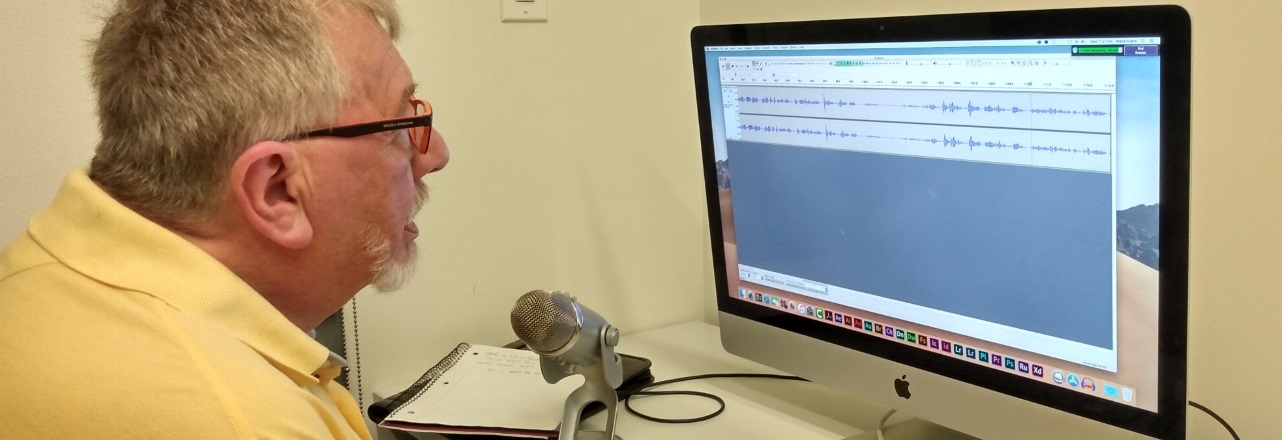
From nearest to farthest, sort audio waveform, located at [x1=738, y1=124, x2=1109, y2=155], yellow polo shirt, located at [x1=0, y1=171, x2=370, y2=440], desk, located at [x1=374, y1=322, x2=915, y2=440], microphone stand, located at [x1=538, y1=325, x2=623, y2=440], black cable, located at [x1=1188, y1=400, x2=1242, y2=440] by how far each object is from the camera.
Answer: yellow polo shirt, located at [x1=0, y1=171, x2=370, y2=440], audio waveform, located at [x1=738, y1=124, x2=1109, y2=155], black cable, located at [x1=1188, y1=400, x2=1242, y2=440], microphone stand, located at [x1=538, y1=325, x2=623, y2=440], desk, located at [x1=374, y1=322, x2=915, y2=440]

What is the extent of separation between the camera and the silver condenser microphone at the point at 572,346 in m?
1.20

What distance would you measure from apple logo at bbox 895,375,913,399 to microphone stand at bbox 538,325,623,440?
34 centimetres

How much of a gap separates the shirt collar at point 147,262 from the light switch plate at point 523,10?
863mm

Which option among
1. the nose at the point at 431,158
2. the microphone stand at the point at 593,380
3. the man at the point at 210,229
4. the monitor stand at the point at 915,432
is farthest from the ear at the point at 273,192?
the monitor stand at the point at 915,432

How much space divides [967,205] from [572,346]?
18.8 inches

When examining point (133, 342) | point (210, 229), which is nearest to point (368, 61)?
point (210, 229)

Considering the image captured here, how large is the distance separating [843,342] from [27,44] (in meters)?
1.14

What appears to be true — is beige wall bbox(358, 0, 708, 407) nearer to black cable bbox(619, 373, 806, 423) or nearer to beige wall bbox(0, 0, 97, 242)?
black cable bbox(619, 373, 806, 423)

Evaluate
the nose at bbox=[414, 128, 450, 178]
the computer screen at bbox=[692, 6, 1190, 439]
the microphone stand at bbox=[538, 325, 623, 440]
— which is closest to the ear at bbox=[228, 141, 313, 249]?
the nose at bbox=[414, 128, 450, 178]

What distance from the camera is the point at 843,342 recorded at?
4.26 ft

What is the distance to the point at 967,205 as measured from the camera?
1113 mm

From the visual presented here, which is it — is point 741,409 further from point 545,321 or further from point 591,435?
point 545,321

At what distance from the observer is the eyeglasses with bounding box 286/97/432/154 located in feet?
3.16

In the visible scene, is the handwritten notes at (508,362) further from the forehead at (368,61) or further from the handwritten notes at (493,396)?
the forehead at (368,61)
